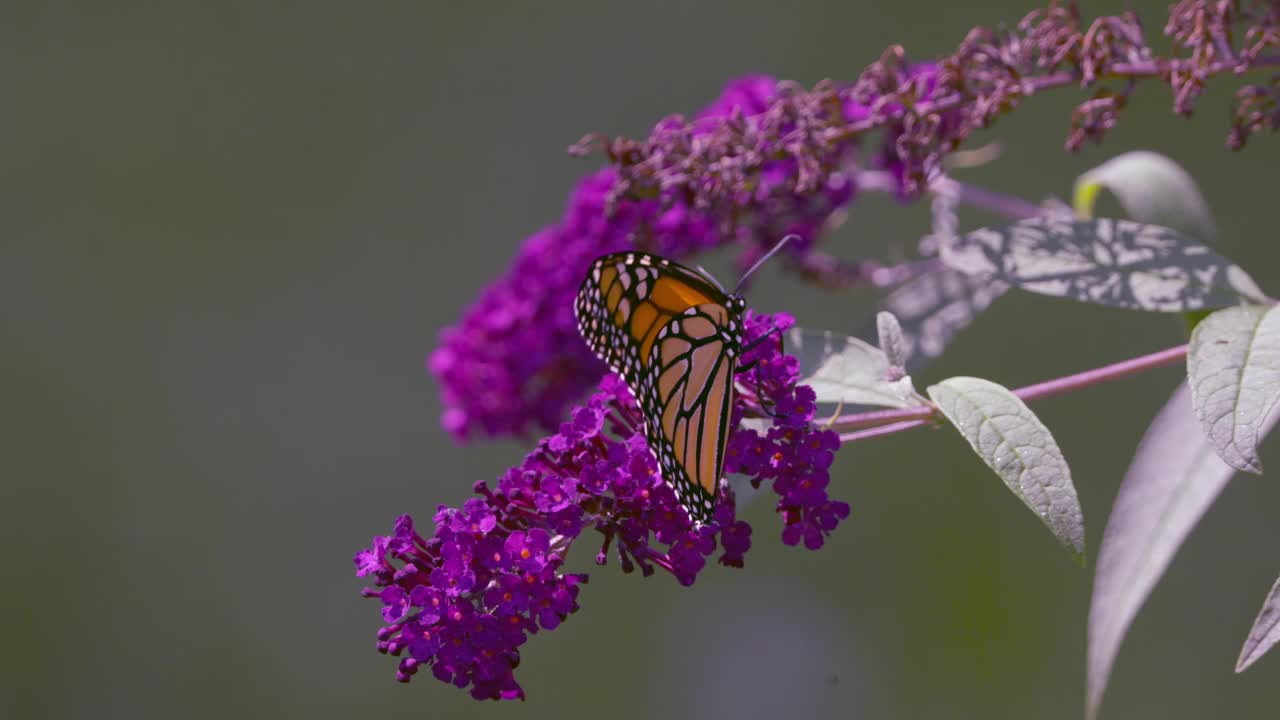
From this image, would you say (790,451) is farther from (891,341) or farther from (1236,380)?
(1236,380)

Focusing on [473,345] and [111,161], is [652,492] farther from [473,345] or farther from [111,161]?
[111,161]

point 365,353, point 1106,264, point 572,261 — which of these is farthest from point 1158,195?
point 365,353

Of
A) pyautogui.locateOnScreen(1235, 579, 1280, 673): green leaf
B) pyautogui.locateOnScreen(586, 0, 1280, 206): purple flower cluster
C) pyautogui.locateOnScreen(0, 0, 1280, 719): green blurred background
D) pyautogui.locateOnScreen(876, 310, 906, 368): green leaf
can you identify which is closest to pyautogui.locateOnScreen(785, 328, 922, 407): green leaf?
pyautogui.locateOnScreen(876, 310, 906, 368): green leaf

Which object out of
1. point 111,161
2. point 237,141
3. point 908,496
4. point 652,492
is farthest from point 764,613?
point 652,492

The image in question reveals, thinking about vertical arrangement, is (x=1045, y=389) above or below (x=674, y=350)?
below

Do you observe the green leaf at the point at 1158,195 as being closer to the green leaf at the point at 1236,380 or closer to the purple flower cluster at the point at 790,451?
the green leaf at the point at 1236,380

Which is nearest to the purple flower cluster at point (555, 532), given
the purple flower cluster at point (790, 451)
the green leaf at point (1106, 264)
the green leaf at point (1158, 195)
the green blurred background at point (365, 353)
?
the purple flower cluster at point (790, 451)
